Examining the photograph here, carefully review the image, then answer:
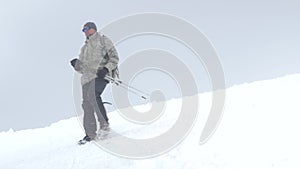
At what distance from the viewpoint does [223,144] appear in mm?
8539

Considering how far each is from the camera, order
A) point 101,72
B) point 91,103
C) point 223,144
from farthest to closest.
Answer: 1. point 101,72
2. point 91,103
3. point 223,144

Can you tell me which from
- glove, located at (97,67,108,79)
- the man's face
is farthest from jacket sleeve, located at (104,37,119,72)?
the man's face

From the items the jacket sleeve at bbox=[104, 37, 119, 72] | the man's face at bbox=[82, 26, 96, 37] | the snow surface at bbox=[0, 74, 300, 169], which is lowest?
the snow surface at bbox=[0, 74, 300, 169]

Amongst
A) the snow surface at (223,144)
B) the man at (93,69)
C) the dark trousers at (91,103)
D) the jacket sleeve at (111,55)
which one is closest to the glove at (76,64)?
the man at (93,69)

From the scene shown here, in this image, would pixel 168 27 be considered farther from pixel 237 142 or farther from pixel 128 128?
pixel 237 142

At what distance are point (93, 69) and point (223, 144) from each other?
3.84m

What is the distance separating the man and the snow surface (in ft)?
2.37

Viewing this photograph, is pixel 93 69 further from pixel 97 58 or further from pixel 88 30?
pixel 88 30

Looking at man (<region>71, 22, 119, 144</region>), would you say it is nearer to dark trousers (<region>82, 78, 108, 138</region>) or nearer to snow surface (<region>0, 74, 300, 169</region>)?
dark trousers (<region>82, 78, 108, 138</region>)

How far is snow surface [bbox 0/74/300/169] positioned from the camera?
25.7ft

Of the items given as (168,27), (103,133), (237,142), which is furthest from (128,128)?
(168,27)

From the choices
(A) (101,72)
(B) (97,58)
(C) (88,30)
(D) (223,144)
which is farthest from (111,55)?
(D) (223,144)

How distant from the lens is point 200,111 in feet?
38.2

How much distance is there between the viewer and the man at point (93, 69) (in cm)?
1069
